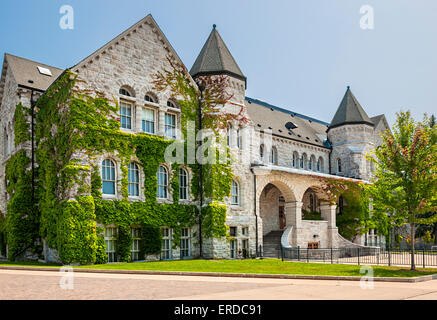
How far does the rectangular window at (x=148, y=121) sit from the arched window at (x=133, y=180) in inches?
96.7

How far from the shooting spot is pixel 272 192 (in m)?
38.2

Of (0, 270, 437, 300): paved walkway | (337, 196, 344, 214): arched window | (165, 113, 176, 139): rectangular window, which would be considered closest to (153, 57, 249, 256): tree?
(165, 113, 176, 139): rectangular window

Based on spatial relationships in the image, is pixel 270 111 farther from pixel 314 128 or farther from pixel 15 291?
pixel 15 291

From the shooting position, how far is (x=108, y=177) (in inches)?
958

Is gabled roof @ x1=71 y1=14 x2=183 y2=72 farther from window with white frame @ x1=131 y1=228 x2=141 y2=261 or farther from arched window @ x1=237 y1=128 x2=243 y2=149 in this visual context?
window with white frame @ x1=131 y1=228 x2=141 y2=261

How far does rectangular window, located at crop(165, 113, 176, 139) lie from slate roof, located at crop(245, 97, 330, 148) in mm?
11106

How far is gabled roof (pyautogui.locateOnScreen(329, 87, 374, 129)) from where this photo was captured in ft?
144

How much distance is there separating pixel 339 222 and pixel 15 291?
3220cm

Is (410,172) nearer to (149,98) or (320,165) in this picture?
(149,98)

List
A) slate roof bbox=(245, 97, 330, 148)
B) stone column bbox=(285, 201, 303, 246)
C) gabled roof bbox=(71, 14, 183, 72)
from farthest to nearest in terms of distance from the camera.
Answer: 1. slate roof bbox=(245, 97, 330, 148)
2. stone column bbox=(285, 201, 303, 246)
3. gabled roof bbox=(71, 14, 183, 72)

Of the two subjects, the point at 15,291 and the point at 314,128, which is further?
the point at 314,128

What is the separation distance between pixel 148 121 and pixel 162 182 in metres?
3.83

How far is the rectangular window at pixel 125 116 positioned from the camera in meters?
25.5
